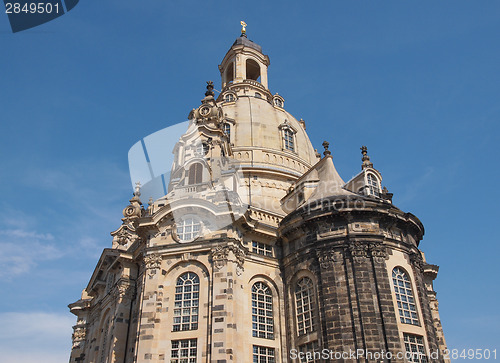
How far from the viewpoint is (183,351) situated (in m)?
26.9

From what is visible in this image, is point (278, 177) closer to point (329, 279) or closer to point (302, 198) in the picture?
point (302, 198)

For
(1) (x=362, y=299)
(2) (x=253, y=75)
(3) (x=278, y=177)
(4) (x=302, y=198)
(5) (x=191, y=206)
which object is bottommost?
(1) (x=362, y=299)

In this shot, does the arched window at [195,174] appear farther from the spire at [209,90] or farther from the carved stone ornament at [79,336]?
the carved stone ornament at [79,336]

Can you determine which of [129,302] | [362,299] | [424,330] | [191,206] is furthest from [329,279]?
[129,302]

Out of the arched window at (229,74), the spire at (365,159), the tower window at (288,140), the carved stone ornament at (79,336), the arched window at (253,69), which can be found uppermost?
the arched window at (253,69)

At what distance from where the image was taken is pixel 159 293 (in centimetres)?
2892

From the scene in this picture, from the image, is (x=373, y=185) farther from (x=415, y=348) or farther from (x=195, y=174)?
(x=195, y=174)

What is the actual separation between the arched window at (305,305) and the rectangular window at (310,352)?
0.84 metres

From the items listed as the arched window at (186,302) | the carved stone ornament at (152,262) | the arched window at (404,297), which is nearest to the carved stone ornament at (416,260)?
the arched window at (404,297)

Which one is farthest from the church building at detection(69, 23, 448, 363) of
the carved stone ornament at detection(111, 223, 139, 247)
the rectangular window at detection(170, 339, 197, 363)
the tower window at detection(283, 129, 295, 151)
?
the tower window at detection(283, 129, 295, 151)

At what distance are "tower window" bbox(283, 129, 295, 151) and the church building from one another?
30.9 ft

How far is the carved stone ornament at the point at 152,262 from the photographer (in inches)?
1173

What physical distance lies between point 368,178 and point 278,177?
1016 cm

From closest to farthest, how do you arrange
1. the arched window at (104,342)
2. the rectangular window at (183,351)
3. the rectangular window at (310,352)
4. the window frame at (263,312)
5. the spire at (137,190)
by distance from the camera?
1. the rectangular window at (183,351)
2. the rectangular window at (310,352)
3. the window frame at (263,312)
4. the arched window at (104,342)
5. the spire at (137,190)
